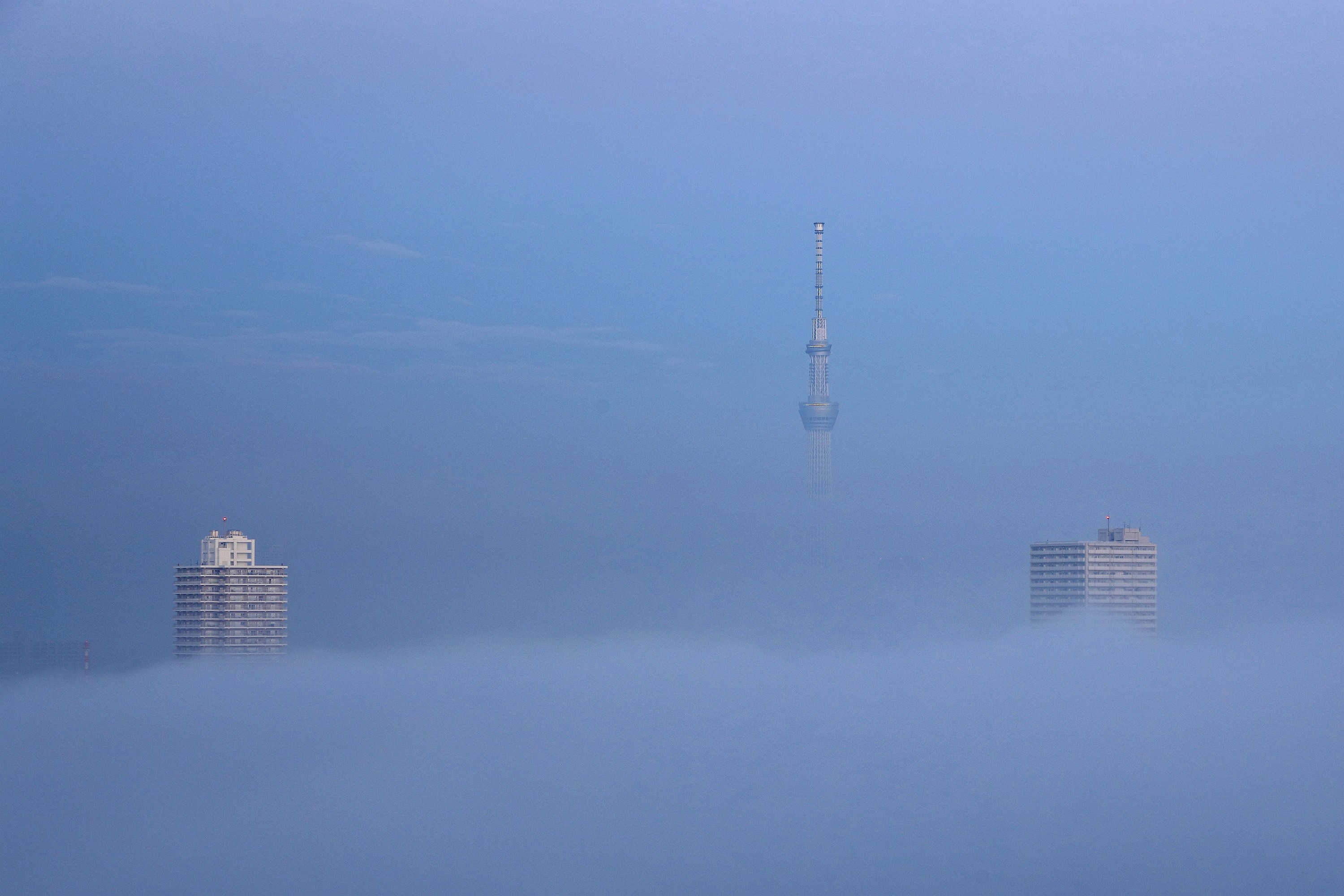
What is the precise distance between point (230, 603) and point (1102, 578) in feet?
126

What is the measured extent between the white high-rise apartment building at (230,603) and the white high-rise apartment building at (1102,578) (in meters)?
33.9

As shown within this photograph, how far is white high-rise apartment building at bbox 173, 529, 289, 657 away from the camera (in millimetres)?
57000

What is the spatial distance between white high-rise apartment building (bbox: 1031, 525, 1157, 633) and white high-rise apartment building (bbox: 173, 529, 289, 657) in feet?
111

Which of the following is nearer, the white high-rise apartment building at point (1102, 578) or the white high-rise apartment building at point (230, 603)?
the white high-rise apartment building at point (230, 603)

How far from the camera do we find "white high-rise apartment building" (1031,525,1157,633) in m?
67.2

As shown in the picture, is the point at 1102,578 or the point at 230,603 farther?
the point at 1102,578

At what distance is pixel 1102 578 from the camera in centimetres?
6769

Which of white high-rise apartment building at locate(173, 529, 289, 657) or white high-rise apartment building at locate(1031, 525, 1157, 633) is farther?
white high-rise apartment building at locate(1031, 525, 1157, 633)

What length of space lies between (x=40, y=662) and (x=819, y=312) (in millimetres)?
62705

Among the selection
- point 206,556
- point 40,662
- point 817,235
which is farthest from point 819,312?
point 40,662

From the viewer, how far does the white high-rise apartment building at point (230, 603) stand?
57.0 m

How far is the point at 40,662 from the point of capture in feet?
176

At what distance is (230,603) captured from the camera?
190 ft

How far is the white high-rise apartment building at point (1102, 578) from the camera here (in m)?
67.2
